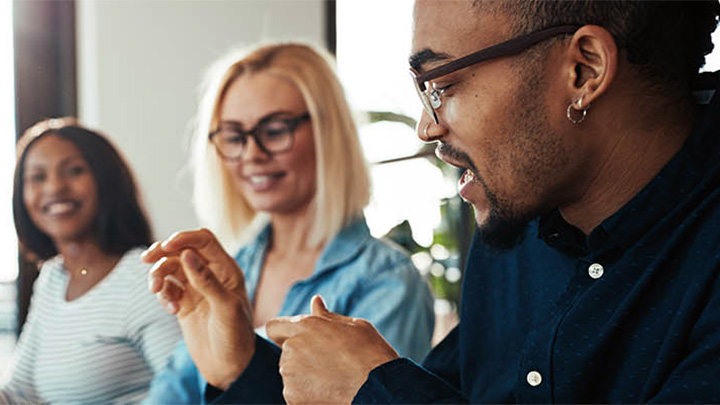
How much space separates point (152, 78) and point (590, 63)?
0.59m

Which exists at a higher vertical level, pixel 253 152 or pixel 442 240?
pixel 253 152

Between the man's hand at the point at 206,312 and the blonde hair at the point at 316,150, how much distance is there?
191 mm

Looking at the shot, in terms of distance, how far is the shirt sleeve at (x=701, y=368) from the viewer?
0.55 meters

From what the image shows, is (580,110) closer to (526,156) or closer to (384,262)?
(526,156)

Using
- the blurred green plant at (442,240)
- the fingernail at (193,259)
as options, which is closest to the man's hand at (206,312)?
the fingernail at (193,259)

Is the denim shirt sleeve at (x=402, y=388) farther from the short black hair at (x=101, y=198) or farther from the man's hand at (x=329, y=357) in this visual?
the short black hair at (x=101, y=198)

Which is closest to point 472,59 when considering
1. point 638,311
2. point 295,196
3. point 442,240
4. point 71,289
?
point 638,311

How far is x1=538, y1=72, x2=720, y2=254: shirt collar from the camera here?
664 millimetres

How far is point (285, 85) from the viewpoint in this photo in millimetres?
1216

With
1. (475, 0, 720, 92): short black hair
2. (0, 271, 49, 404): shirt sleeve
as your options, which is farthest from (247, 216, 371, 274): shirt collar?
(475, 0, 720, 92): short black hair

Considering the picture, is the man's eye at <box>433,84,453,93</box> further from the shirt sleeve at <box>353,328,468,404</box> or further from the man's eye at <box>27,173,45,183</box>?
the man's eye at <box>27,173,45,183</box>

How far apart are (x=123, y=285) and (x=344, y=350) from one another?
29 centimetres

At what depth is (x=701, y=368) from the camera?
563mm

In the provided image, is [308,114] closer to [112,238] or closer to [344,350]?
[112,238]
